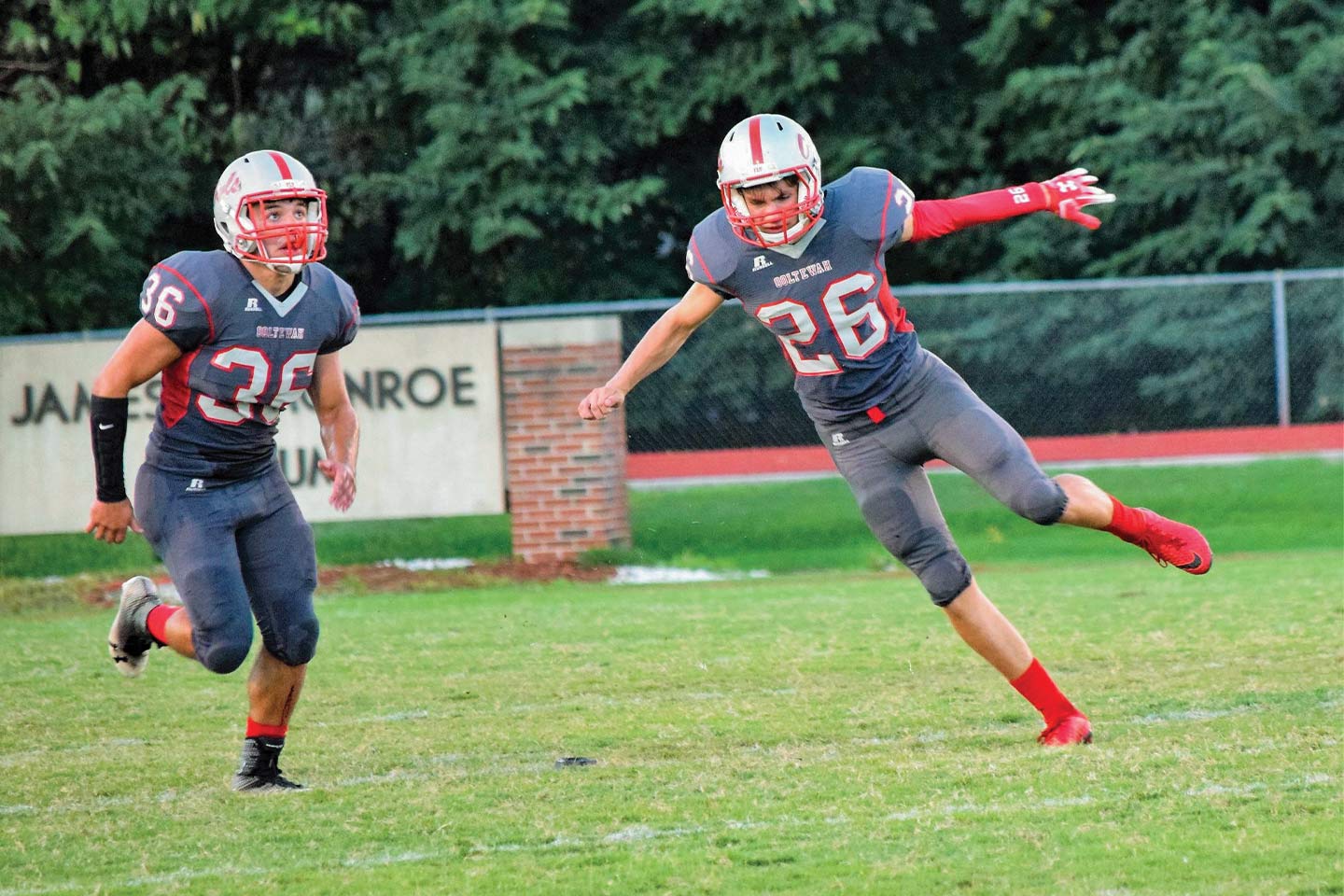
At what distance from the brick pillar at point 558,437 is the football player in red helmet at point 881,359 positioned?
6.69 metres

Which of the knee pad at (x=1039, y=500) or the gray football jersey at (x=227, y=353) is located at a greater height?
the gray football jersey at (x=227, y=353)

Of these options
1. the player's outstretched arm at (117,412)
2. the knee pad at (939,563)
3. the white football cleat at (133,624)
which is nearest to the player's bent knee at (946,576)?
the knee pad at (939,563)

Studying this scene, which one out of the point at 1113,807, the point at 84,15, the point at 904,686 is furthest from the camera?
the point at 84,15

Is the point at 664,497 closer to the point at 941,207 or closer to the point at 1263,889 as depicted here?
the point at 941,207

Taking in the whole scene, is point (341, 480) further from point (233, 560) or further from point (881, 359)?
point (881, 359)

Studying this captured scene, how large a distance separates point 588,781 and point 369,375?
7670mm

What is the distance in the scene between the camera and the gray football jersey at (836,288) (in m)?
5.56

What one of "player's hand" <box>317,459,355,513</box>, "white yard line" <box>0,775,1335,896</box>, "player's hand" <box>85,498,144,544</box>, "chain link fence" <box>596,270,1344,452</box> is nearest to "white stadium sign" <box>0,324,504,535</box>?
"chain link fence" <box>596,270,1344,452</box>

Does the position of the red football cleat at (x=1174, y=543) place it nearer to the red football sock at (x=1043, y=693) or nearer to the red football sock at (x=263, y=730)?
the red football sock at (x=1043, y=693)

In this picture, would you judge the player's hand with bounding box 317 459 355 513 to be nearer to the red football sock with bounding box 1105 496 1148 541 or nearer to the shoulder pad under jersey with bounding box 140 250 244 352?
the shoulder pad under jersey with bounding box 140 250 244 352

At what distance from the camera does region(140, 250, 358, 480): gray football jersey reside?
536cm

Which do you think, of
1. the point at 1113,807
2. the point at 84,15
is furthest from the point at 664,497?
the point at 1113,807

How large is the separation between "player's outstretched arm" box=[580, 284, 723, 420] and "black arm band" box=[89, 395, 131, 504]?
1.36m

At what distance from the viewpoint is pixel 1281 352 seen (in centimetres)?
1425
